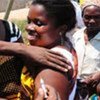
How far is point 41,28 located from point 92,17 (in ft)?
Answer: 7.96

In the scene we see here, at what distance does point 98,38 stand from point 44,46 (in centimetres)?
223

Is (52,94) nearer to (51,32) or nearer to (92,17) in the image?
(51,32)

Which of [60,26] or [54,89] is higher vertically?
[60,26]

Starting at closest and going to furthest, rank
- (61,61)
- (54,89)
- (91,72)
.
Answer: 1. (54,89)
2. (61,61)
3. (91,72)

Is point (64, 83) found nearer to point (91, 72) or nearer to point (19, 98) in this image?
point (19, 98)

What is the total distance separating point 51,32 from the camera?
241 cm

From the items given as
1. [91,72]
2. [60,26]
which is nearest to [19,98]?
[60,26]

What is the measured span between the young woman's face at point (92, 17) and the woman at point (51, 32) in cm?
219

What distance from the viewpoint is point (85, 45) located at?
178 inches

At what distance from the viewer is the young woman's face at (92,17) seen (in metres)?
4.69

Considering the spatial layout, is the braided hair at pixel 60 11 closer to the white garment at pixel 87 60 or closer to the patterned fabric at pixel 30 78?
the patterned fabric at pixel 30 78

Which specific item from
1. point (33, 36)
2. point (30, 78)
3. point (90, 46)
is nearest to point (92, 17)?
point (90, 46)

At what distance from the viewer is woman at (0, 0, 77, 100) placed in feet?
7.54

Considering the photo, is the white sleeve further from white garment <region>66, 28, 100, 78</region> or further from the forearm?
white garment <region>66, 28, 100, 78</region>
